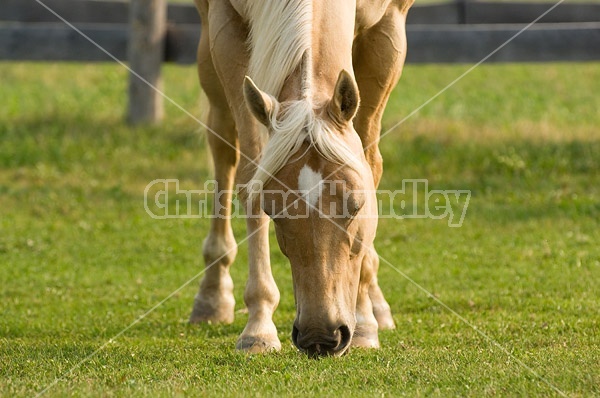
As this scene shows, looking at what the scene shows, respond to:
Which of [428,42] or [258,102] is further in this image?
[428,42]

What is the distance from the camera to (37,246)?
844 centimetres

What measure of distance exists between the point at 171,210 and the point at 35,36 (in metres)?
3.48

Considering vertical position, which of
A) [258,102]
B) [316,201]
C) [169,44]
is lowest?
[316,201]

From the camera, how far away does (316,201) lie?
171 inches

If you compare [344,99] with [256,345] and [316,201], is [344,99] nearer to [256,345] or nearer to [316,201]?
[316,201]

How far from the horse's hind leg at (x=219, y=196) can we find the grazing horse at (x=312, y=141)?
1.03 meters

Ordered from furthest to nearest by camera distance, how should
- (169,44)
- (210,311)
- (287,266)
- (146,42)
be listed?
(169,44), (146,42), (287,266), (210,311)

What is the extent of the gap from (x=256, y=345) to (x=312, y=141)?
1320mm

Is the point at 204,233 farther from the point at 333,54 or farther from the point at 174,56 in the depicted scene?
the point at 333,54

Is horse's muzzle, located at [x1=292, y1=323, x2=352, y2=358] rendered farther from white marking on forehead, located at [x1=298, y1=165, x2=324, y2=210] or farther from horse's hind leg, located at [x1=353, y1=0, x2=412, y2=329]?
horse's hind leg, located at [x1=353, y1=0, x2=412, y2=329]


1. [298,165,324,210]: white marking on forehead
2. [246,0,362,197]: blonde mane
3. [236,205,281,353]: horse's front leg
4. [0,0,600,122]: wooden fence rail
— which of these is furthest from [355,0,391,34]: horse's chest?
[0,0,600,122]: wooden fence rail

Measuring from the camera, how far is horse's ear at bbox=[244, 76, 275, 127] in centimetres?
450

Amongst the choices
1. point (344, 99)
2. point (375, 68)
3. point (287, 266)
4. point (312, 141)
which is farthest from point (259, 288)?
point (287, 266)

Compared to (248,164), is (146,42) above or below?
above
